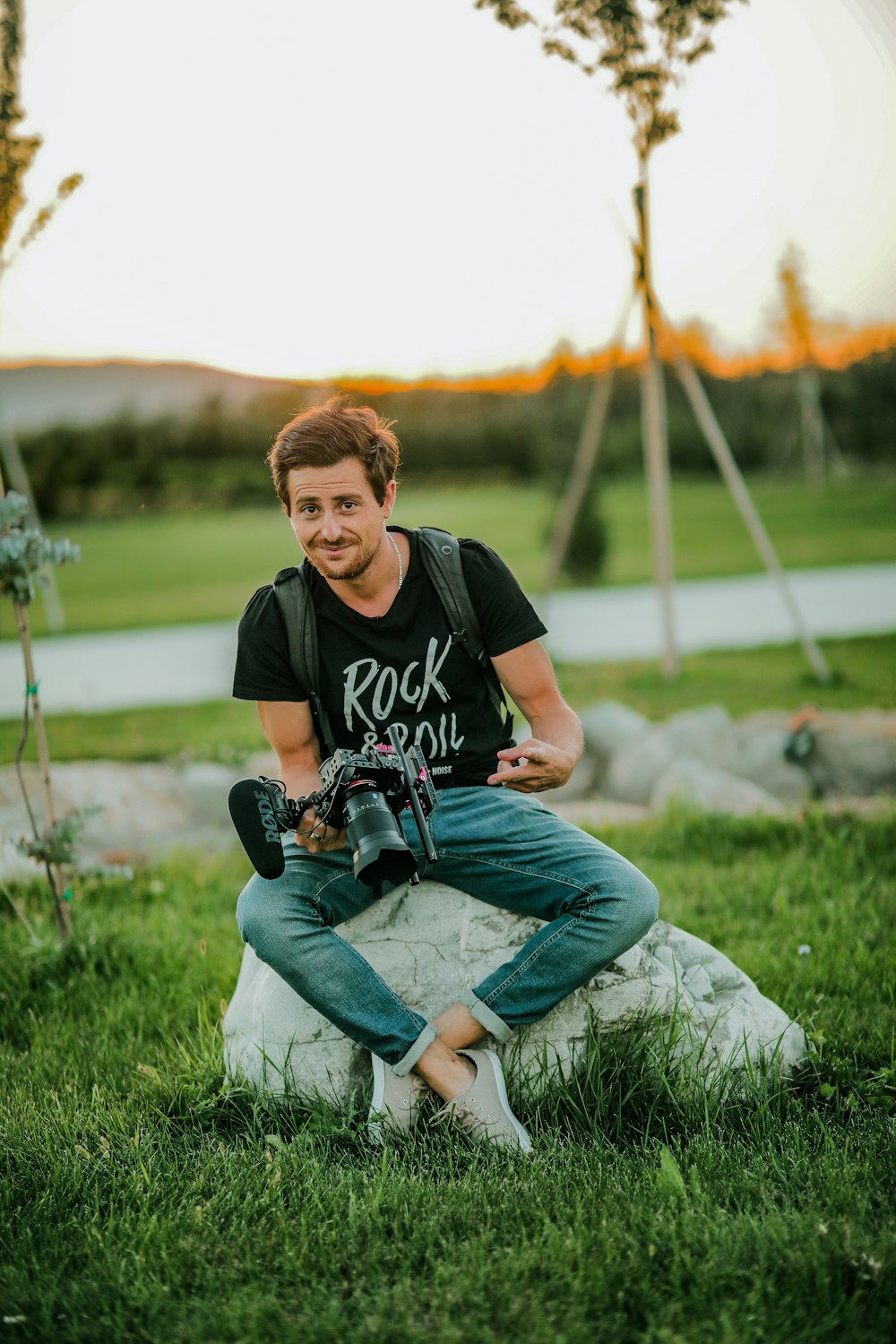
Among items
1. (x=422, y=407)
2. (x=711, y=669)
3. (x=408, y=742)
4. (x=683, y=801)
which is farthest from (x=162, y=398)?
(x=408, y=742)

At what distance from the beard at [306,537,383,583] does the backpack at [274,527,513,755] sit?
0.31 ft

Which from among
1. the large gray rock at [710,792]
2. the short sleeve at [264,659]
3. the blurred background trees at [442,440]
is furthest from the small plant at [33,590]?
the blurred background trees at [442,440]

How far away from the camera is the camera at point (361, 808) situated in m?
2.47

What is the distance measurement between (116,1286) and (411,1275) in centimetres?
54

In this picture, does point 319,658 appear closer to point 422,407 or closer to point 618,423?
point 422,407

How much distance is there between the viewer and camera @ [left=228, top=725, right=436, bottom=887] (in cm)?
247

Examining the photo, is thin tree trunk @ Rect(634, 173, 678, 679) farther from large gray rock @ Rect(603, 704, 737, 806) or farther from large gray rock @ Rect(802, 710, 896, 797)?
large gray rock @ Rect(802, 710, 896, 797)

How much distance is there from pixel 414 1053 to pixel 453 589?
3.78ft

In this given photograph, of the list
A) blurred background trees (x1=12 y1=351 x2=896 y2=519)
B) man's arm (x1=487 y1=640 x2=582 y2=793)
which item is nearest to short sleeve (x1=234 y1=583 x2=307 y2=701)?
man's arm (x1=487 y1=640 x2=582 y2=793)

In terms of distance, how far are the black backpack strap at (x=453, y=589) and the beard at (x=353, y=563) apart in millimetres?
151

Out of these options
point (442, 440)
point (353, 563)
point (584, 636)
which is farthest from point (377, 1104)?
point (442, 440)

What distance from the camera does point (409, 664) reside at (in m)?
3.01

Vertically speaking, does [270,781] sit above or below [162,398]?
below

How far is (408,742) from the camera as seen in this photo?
9.80 feet
